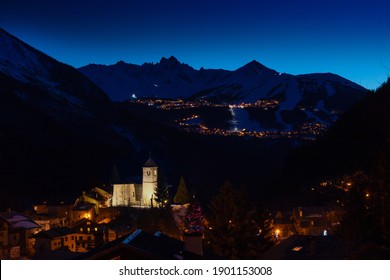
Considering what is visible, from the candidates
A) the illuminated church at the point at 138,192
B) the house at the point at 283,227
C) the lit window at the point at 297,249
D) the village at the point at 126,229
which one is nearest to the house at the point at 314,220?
the village at the point at 126,229

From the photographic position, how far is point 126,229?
54.6 m

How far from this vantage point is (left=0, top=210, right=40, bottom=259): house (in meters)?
Answer: 50.5

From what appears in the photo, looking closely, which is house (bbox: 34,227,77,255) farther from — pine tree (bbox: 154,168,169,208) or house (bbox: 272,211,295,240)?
house (bbox: 272,211,295,240)

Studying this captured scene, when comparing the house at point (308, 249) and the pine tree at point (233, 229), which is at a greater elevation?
the pine tree at point (233, 229)

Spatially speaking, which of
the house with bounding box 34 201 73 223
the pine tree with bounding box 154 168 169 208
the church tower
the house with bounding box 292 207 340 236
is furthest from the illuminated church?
→ the house with bounding box 292 207 340 236

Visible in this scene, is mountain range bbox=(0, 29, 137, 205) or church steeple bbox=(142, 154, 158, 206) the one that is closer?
church steeple bbox=(142, 154, 158, 206)

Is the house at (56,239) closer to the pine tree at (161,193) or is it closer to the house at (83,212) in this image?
the house at (83,212)

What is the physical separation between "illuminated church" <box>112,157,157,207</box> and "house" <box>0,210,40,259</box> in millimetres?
20053

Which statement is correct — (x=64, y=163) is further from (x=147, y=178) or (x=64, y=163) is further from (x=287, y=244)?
(x=287, y=244)

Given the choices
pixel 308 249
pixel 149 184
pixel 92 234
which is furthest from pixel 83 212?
pixel 308 249

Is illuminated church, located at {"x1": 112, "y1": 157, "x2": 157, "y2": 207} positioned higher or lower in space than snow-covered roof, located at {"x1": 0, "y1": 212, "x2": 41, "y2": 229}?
higher

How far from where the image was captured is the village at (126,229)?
51.8 feet

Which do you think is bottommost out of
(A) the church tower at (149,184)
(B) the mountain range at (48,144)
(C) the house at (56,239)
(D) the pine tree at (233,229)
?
(C) the house at (56,239)

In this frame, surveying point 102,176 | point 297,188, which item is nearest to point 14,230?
point 297,188
